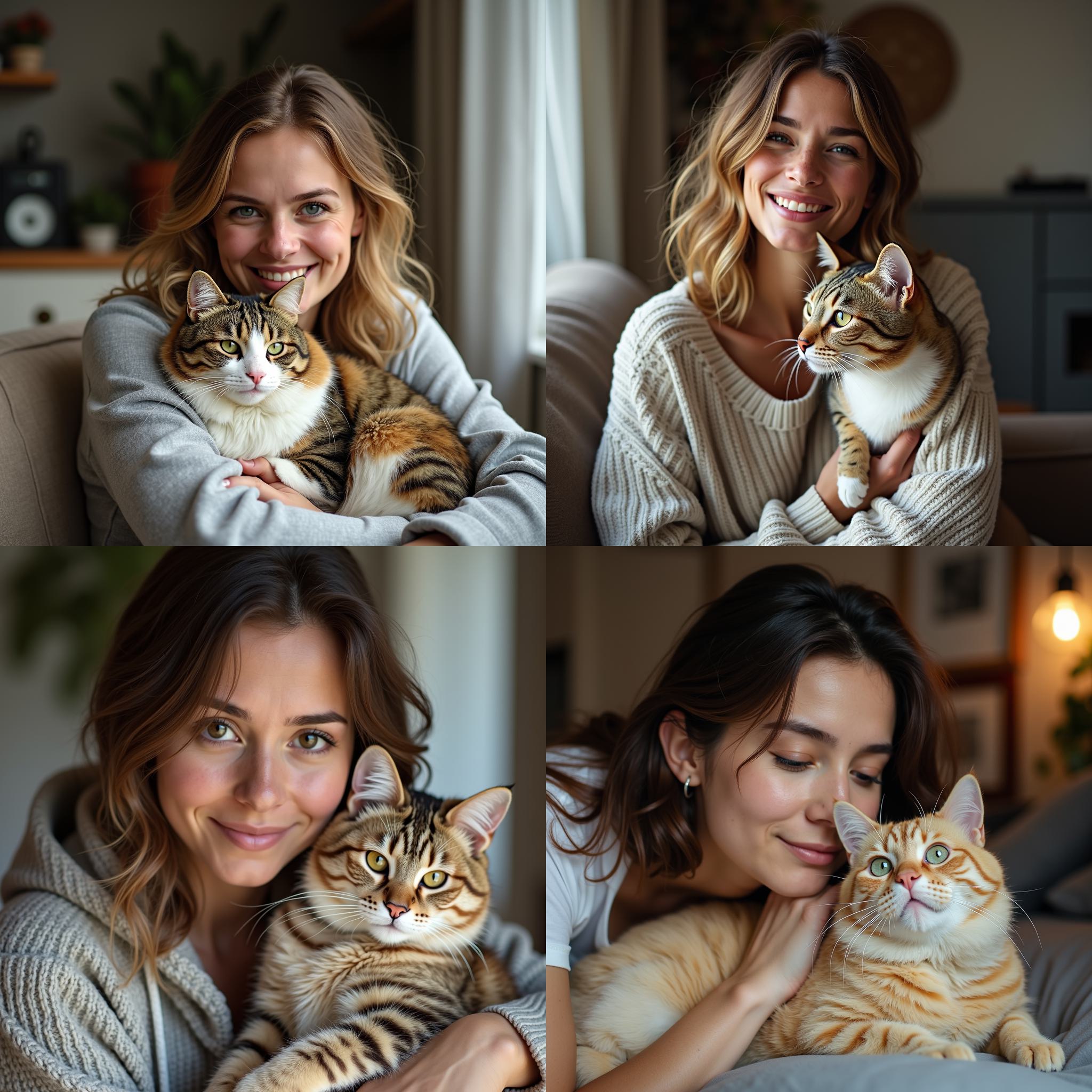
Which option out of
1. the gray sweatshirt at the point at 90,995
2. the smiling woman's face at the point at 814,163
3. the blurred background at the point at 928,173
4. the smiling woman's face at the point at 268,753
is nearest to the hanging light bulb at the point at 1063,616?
the blurred background at the point at 928,173

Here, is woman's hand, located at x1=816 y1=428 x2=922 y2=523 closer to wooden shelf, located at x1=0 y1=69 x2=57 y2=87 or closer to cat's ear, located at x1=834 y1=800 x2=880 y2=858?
cat's ear, located at x1=834 y1=800 x2=880 y2=858

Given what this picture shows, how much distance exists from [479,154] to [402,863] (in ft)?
2.71

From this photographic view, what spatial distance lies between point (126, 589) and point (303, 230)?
979mm

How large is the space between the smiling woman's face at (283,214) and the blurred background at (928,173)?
0.25 metres

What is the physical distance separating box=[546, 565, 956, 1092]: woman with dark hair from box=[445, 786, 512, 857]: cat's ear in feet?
0.23

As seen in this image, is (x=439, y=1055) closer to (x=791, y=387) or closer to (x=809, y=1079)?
(x=809, y=1079)

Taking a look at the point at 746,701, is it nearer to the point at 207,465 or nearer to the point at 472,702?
the point at 472,702

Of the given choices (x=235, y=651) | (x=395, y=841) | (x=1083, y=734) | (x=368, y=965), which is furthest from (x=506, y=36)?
(x=1083, y=734)

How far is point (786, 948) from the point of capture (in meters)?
1.19

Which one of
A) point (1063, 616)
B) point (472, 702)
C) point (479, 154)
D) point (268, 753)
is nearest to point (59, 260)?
point (479, 154)

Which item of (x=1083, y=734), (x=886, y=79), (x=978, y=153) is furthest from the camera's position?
(x=1083, y=734)

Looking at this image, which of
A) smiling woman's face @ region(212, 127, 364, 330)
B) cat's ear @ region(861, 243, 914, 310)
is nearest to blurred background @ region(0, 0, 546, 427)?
smiling woman's face @ region(212, 127, 364, 330)

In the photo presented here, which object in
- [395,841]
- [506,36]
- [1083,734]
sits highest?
[506,36]

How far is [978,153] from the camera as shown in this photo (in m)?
1.17
